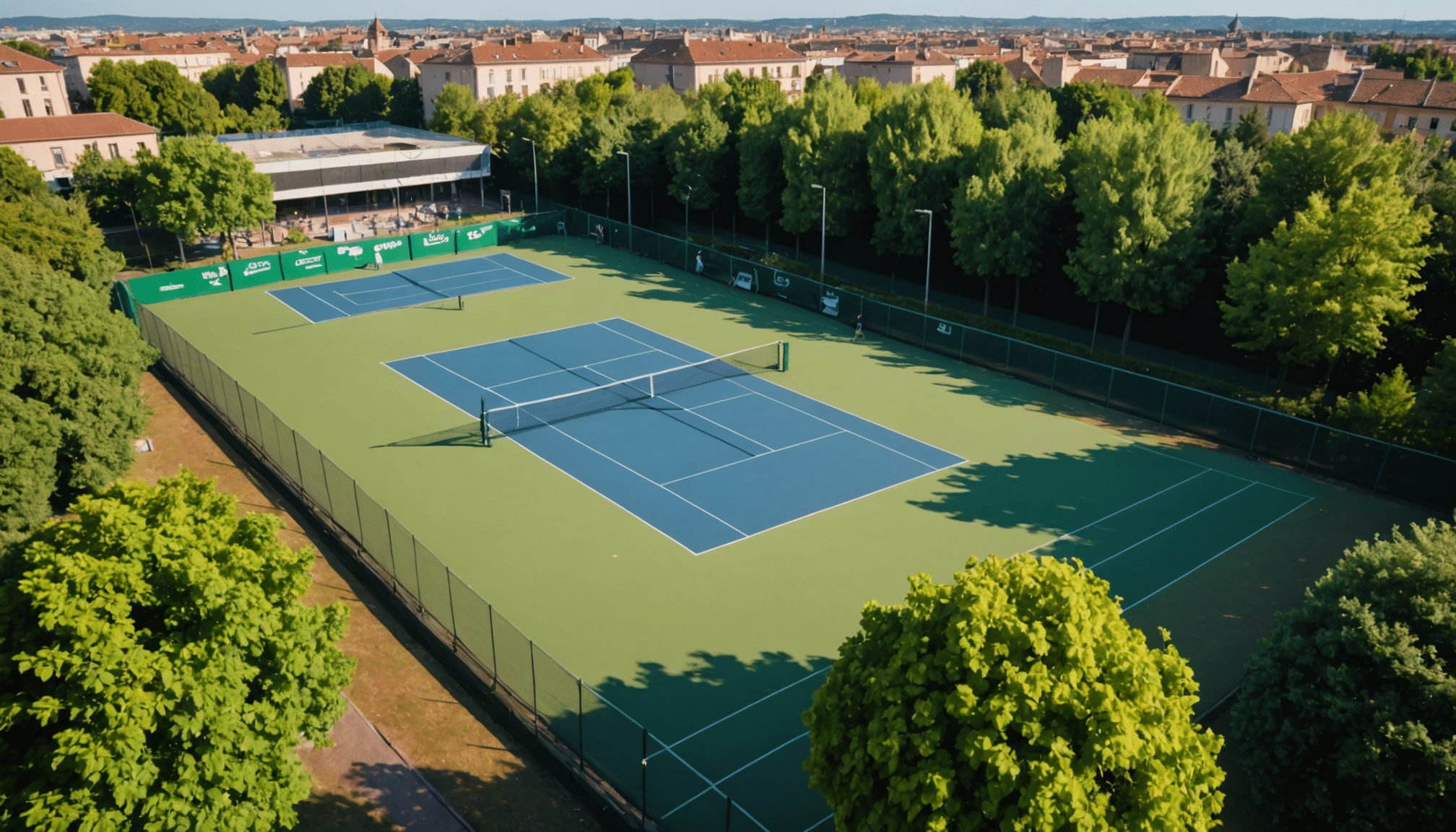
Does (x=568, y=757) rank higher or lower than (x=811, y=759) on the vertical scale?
lower

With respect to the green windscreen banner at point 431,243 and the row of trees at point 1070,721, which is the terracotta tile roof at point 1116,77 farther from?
the row of trees at point 1070,721

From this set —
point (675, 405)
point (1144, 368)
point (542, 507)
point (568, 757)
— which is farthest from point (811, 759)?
point (1144, 368)

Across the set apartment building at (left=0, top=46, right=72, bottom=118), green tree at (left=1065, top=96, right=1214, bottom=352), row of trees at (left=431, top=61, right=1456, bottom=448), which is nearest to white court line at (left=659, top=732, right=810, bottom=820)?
row of trees at (left=431, top=61, right=1456, bottom=448)

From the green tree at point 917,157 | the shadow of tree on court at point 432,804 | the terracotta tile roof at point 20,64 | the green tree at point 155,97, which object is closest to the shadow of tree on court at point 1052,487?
the shadow of tree on court at point 432,804

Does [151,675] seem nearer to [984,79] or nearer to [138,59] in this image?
[984,79]

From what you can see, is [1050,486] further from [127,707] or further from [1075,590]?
[127,707]

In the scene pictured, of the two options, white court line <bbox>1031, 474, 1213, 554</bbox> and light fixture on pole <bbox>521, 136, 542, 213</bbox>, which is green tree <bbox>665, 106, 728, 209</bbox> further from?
white court line <bbox>1031, 474, 1213, 554</bbox>

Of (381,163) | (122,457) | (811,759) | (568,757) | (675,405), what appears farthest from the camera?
(381,163)
